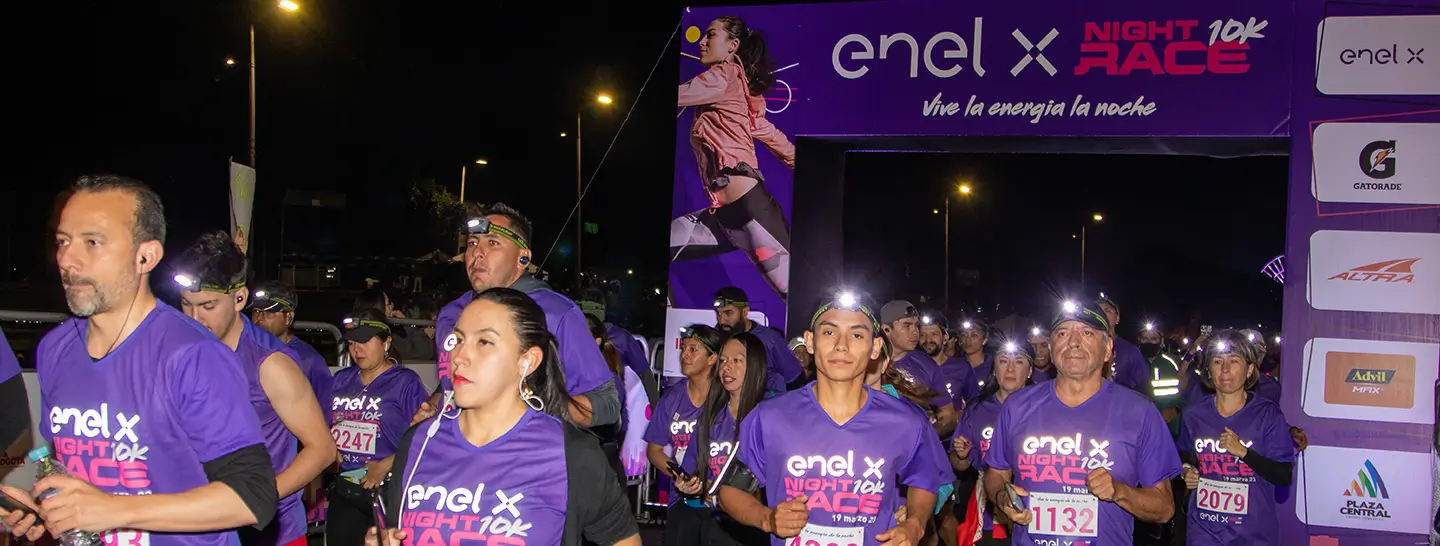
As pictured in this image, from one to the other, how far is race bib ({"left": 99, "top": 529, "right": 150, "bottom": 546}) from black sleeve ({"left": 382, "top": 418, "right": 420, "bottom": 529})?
2.39ft

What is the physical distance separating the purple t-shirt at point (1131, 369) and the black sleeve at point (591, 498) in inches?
281

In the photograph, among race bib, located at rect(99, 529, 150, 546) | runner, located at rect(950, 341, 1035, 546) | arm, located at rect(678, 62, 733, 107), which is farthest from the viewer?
arm, located at rect(678, 62, 733, 107)

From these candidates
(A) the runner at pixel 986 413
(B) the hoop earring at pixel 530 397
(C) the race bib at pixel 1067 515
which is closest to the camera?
(B) the hoop earring at pixel 530 397

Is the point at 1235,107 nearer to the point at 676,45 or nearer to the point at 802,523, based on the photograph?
the point at 676,45

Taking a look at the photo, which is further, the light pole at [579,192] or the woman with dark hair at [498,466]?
the light pole at [579,192]

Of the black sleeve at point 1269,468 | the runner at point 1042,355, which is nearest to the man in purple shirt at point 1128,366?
the runner at point 1042,355

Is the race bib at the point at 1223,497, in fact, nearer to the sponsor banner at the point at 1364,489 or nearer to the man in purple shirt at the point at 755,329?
the sponsor banner at the point at 1364,489

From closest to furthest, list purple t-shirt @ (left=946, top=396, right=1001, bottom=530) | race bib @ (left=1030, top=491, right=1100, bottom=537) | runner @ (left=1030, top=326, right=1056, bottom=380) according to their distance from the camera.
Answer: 1. race bib @ (left=1030, top=491, right=1100, bottom=537)
2. purple t-shirt @ (left=946, top=396, right=1001, bottom=530)
3. runner @ (left=1030, top=326, right=1056, bottom=380)

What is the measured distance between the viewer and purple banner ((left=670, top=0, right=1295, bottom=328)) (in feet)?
28.4

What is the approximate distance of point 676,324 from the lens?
33.3 feet

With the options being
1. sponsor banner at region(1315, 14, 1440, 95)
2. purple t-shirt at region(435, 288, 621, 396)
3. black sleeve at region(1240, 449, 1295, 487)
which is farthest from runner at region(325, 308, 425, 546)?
sponsor banner at region(1315, 14, 1440, 95)

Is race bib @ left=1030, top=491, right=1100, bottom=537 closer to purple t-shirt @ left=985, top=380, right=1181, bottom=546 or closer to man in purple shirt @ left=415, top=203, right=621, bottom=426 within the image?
→ purple t-shirt @ left=985, top=380, right=1181, bottom=546

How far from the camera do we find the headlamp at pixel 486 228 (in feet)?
16.0

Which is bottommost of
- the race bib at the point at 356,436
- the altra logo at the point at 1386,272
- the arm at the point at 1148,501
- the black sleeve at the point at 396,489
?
the race bib at the point at 356,436
